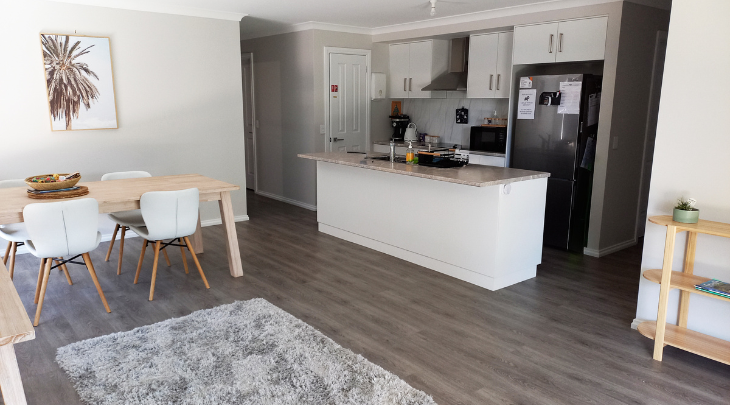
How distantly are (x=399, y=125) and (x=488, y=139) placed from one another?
5.80 feet

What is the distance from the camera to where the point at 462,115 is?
651cm

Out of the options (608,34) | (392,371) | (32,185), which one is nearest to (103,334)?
(32,185)

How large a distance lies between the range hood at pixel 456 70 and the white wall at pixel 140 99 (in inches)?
98.0

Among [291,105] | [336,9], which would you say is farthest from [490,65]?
[291,105]

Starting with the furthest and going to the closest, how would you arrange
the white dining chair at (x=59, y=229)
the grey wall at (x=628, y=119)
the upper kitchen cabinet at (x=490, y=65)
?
1. the upper kitchen cabinet at (x=490, y=65)
2. the grey wall at (x=628, y=119)
3. the white dining chair at (x=59, y=229)

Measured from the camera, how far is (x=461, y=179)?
145 inches

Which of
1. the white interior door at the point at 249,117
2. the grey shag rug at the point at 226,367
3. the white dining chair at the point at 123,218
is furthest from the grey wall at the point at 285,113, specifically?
the grey shag rug at the point at 226,367

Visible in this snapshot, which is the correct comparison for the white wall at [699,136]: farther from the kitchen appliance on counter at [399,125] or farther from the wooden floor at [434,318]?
the kitchen appliance on counter at [399,125]

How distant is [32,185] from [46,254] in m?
0.62

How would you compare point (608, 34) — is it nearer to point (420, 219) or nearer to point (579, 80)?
point (579, 80)

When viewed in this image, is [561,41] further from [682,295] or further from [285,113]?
[285,113]

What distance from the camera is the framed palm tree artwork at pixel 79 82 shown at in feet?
15.4

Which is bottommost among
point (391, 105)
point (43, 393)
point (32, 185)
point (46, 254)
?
point (43, 393)

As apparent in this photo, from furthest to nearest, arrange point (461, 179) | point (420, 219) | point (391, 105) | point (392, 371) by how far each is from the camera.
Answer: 1. point (391, 105)
2. point (420, 219)
3. point (461, 179)
4. point (392, 371)
